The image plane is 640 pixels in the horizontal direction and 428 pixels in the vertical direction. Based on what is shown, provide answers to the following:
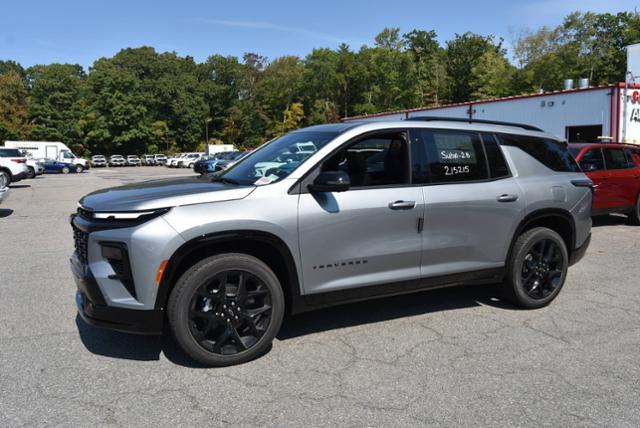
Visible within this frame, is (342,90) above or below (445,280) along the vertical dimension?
above

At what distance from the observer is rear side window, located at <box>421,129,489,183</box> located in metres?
4.54

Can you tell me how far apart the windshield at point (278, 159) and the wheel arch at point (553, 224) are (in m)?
2.07

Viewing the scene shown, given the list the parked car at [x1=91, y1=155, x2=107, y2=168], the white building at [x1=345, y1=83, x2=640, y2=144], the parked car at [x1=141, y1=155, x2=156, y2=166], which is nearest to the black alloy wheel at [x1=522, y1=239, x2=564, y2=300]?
the white building at [x1=345, y1=83, x2=640, y2=144]

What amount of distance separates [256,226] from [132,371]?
4.44 ft

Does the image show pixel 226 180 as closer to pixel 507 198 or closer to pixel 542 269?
pixel 507 198

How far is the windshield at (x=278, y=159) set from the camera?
13.5 feet

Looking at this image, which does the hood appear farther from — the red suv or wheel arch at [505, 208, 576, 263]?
the red suv

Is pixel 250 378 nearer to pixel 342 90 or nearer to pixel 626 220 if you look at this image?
pixel 626 220

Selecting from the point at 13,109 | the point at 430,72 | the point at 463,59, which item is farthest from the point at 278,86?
the point at 13,109

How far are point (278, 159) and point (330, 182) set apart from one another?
0.85 metres

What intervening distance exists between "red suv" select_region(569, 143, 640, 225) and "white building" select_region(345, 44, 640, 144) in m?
6.55

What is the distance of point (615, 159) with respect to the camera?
10.2m

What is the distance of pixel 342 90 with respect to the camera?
269ft

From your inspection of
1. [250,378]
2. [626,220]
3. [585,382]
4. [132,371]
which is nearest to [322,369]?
[250,378]
